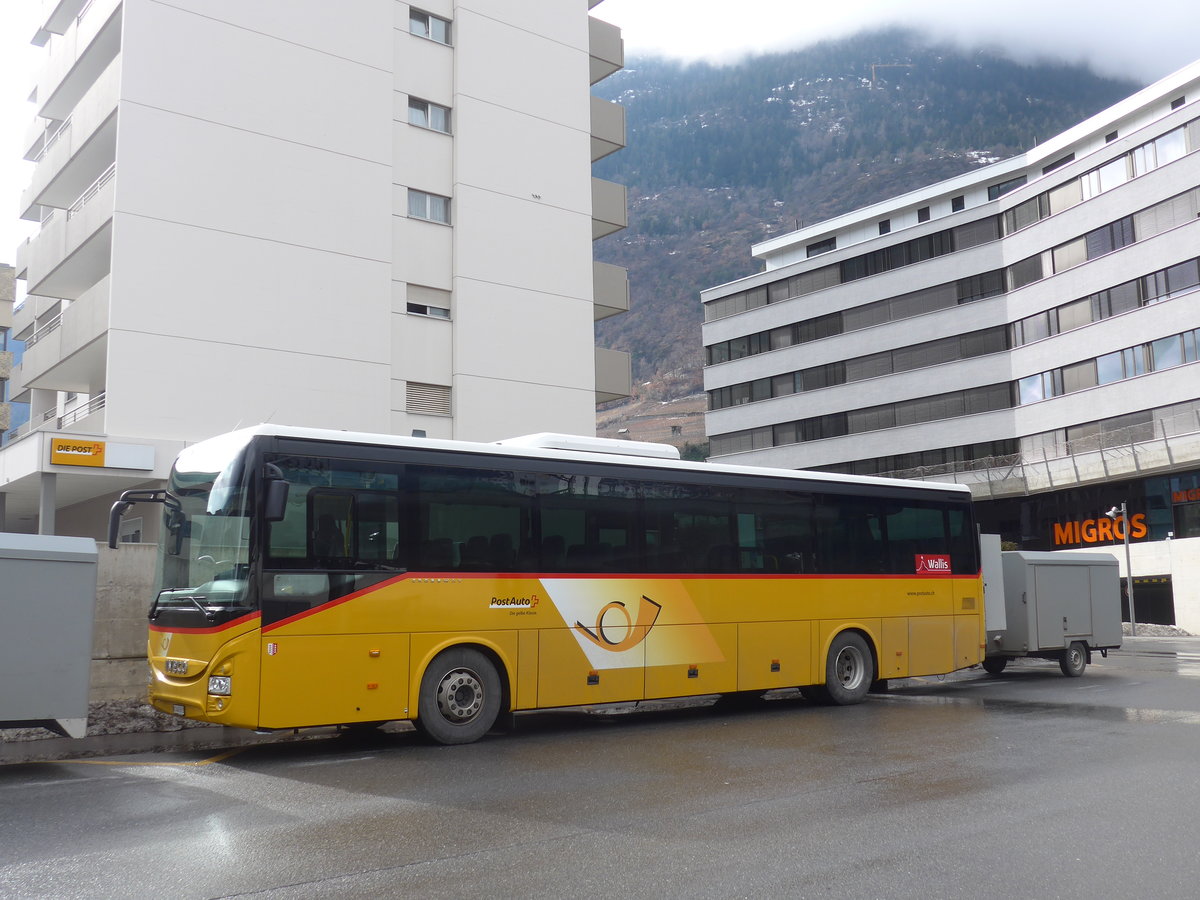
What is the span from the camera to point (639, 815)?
757cm

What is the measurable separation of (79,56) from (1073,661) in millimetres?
26421

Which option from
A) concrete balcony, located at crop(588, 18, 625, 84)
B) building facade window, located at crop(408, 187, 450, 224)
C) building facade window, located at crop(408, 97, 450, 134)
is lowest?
building facade window, located at crop(408, 187, 450, 224)

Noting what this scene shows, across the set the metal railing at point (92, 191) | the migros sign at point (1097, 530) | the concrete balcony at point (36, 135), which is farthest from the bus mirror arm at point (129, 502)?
the migros sign at point (1097, 530)

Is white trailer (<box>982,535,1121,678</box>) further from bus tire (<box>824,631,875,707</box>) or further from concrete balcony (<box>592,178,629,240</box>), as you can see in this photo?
concrete balcony (<box>592,178,629,240</box>)

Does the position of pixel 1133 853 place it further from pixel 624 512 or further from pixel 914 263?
pixel 914 263

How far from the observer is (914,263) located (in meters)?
63.0

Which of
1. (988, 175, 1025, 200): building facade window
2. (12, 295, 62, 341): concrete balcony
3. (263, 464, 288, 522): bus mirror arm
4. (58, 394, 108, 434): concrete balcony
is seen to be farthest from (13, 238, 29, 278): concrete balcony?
(988, 175, 1025, 200): building facade window

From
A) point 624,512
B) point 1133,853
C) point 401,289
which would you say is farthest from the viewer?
point 401,289

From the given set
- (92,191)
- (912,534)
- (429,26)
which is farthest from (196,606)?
(429,26)

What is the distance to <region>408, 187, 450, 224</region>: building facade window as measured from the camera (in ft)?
95.9

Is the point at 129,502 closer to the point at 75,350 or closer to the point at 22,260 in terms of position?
the point at 75,350

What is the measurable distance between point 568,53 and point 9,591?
26.5 m

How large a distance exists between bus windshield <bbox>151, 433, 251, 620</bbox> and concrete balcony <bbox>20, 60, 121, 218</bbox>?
16.7 metres

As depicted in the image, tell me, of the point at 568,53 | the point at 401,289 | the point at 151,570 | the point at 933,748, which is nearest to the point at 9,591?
the point at 151,570
